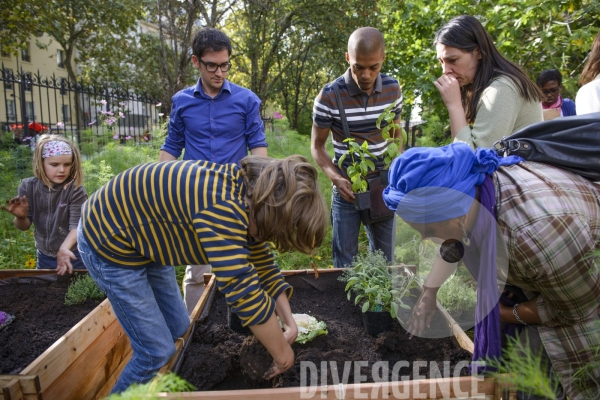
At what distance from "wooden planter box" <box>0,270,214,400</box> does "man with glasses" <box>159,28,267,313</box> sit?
3.02 ft

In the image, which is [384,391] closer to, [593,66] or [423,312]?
[423,312]

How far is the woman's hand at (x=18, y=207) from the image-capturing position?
2.95m

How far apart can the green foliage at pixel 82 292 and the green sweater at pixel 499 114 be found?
2.30 metres

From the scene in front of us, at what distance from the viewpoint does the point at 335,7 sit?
1298 centimetres

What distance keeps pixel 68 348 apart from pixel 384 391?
1.46 meters

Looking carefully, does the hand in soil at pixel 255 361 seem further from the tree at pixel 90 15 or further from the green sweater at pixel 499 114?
the tree at pixel 90 15

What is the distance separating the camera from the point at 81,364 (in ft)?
7.46

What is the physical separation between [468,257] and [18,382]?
1808 millimetres

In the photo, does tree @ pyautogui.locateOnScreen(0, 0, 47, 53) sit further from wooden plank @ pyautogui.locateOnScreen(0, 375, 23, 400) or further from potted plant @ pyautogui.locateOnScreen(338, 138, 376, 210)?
wooden plank @ pyautogui.locateOnScreen(0, 375, 23, 400)

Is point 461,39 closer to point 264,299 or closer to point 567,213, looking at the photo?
point 567,213

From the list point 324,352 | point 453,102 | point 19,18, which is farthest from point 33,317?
point 19,18

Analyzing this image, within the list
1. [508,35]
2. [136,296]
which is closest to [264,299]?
[136,296]

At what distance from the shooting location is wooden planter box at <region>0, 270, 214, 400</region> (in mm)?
1846

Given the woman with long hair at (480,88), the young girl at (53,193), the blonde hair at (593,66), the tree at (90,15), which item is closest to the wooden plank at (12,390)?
the young girl at (53,193)
